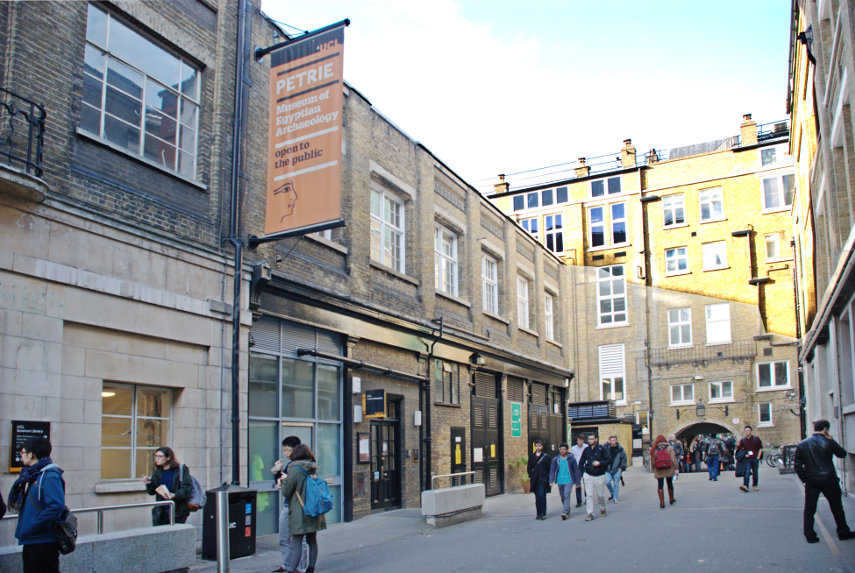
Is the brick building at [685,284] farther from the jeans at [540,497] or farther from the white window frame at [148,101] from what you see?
the white window frame at [148,101]

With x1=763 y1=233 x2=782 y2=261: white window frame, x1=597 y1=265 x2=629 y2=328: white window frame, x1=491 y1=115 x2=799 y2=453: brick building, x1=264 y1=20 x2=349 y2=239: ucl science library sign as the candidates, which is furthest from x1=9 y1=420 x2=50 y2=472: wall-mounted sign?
x1=763 y1=233 x2=782 y2=261: white window frame

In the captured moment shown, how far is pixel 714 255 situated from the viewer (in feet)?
140

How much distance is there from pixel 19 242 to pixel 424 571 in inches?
250

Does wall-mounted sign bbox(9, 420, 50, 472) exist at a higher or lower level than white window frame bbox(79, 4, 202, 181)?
lower

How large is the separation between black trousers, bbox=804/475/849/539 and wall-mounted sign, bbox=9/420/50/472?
961cm

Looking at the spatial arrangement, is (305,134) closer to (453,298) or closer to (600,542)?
(600,542)

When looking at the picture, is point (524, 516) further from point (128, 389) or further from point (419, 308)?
point (128, 389)

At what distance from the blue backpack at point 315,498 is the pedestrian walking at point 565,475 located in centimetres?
763

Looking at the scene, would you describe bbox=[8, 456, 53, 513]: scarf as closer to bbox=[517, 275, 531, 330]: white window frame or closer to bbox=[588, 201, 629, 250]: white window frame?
bbox=[517, 275, 531, 330]: white window frame

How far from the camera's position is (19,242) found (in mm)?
9406

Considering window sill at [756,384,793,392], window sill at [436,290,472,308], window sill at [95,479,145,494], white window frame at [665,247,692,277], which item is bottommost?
window sill at [95,479,145,494]

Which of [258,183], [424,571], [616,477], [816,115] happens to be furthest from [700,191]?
[424,571]

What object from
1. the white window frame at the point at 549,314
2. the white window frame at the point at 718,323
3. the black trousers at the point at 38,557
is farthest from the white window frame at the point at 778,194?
the black trousers at the point at 38,557

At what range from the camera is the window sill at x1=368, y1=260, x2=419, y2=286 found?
1762cm
